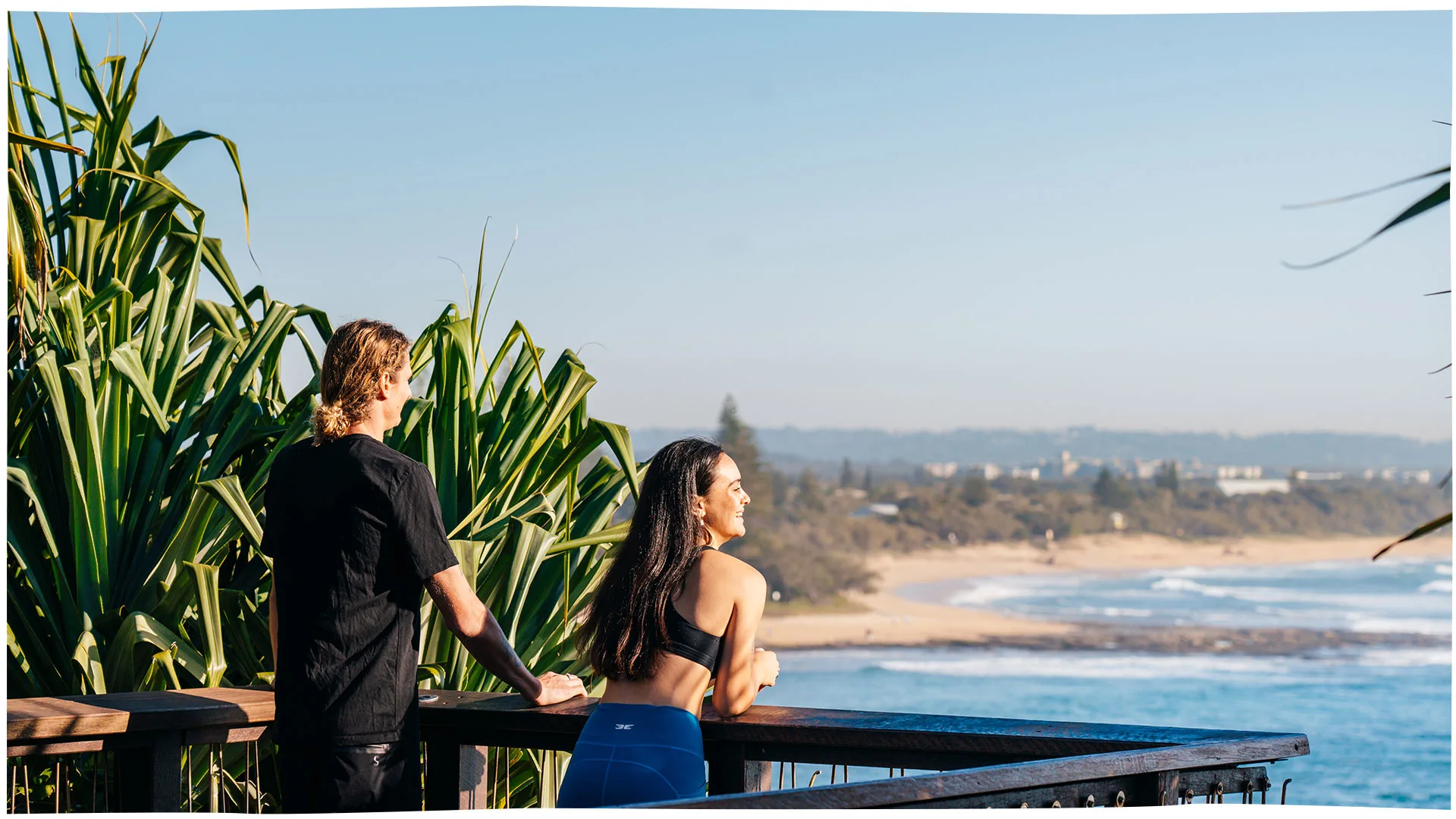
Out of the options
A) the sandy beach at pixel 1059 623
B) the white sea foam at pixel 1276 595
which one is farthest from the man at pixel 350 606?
the white sea foam at pixel 1276 595

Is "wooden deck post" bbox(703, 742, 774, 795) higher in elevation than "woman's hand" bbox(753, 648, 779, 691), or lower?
lower

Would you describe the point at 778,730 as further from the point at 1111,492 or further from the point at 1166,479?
the point at 1166,479

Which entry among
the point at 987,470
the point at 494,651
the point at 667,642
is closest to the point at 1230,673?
the point at 987,470

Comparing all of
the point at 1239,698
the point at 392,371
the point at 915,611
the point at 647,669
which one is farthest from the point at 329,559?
the point at 915,611

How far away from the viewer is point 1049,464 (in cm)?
7288

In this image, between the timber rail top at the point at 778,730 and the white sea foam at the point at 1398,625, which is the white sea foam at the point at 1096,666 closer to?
the white sea foam at the point at 1398,625

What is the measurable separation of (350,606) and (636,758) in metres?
0.52

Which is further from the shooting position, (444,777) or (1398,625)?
(1398,625)

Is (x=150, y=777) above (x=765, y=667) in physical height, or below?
below

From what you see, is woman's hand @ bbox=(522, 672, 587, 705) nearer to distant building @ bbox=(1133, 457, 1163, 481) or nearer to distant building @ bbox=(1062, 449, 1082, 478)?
distant building @ bbox=(1062, 449, 1082, 478)

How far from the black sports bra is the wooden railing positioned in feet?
0.39

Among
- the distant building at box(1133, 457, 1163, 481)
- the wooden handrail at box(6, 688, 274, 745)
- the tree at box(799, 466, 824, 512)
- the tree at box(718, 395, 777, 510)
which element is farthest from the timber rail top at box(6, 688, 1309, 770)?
the distant building at box(1133, 457, 1163, 481)

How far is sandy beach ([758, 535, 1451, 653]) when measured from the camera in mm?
55688

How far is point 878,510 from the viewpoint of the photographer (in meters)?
71.8
